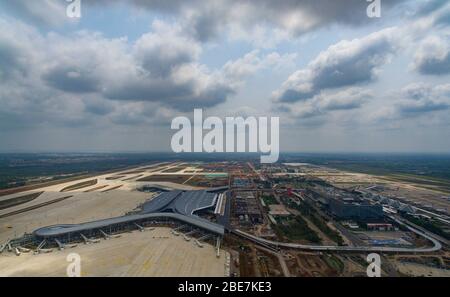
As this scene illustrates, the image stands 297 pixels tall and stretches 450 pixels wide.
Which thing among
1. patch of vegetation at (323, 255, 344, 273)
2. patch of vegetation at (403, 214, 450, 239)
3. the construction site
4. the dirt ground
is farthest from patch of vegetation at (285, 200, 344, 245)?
the dirt ground

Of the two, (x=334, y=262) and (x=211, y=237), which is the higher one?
(x=211, y=237)

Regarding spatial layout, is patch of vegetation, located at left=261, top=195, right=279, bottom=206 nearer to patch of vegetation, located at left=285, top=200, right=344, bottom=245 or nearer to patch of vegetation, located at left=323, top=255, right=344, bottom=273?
patch of vegetation, located at left=285, top=200, right=344, bottom=245

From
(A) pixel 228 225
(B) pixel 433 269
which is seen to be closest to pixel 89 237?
(A) pixel 228 225

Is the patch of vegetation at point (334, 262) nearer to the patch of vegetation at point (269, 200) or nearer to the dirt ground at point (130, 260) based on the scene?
the dirt ground at point (130, 260)

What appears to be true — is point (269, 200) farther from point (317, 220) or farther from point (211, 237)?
point (211, 237)

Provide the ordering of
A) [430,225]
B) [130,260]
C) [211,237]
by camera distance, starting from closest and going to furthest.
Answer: [130,260] < [211,237] < [430,225]

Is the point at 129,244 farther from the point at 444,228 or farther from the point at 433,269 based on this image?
the point at 444,228

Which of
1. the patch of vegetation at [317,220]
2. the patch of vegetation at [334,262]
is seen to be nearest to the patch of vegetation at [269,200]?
the patch of vegetation at [317,220]

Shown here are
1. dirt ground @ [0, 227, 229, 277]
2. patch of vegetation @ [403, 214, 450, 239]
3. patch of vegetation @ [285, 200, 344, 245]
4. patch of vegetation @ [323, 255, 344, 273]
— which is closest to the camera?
dirt ground @ [0, 227, 229, 277]

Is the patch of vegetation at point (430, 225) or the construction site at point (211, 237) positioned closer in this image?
the construction site at point (211, 237)

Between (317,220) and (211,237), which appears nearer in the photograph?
(211,237)

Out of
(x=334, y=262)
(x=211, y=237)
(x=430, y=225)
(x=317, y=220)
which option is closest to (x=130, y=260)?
(x=211, y=237)

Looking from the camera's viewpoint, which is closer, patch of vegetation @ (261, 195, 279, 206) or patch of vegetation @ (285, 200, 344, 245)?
patch of vegetation @ (285, 200, 344, 245)
